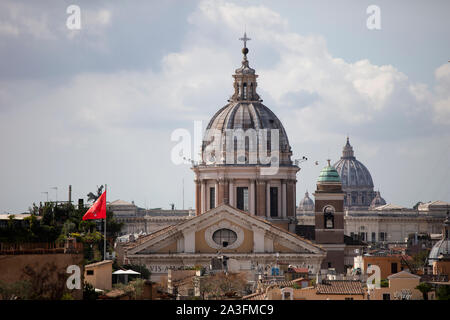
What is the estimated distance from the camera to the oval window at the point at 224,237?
115 metres

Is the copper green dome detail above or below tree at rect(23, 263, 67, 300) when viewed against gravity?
above

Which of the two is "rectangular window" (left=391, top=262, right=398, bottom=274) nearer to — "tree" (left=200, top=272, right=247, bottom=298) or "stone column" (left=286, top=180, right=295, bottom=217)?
"tree" (left=200, top=272, right=247, bottom=298)

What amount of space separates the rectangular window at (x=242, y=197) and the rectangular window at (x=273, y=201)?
7.09 feet

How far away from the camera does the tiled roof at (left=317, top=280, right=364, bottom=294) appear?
7675 cm

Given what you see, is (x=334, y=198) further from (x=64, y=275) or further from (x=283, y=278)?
(x=64, y=275)

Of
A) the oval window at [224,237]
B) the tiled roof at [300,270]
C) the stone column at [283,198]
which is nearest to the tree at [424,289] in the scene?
the tiled roof at [300,270]

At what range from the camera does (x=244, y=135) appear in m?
136

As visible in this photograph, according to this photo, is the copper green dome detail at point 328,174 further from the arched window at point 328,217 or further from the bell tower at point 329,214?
the arched window at point 328,217

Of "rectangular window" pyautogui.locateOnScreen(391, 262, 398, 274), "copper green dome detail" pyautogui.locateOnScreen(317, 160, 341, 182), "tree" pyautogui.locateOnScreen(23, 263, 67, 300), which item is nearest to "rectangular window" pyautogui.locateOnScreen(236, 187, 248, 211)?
"copper green dome detail" pyautogui.locateOnScreen(317, 160, 341, 182)

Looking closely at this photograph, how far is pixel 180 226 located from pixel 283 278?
21557mm

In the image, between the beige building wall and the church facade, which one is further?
the church facade

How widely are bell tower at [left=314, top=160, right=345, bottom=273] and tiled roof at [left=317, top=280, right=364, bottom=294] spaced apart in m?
41.4

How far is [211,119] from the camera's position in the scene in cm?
13925
